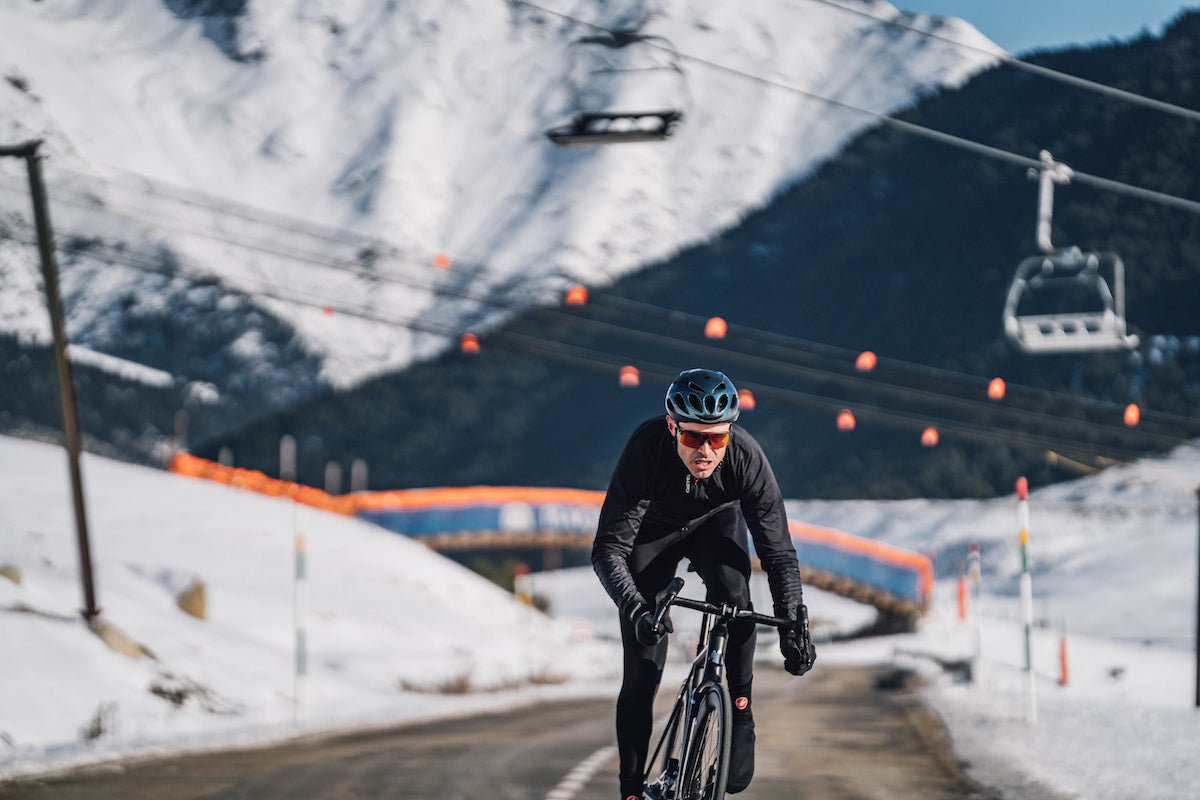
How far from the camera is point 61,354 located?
18922mm

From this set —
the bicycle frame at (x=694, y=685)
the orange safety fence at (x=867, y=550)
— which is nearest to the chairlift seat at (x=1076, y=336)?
the bicycle frame at (x=694, y=685)

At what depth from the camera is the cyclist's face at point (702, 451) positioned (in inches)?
227

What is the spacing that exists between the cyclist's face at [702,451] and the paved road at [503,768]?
428 centimetres

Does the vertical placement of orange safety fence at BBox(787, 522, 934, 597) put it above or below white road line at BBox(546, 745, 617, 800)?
below

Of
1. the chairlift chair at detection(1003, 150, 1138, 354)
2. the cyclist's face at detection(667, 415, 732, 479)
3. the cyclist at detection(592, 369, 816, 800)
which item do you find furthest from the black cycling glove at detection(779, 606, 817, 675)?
the chairlift chair at detection(1003, 150, 1138, 354)

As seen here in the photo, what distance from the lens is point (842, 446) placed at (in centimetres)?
16812

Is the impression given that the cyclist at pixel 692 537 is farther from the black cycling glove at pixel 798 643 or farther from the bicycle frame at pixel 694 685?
the bicycle frame at pixel 694 685

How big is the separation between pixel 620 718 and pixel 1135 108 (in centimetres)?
19836

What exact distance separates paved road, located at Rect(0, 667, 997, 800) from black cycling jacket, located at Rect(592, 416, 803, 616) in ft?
12.7

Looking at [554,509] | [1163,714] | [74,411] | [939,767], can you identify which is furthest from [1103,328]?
[554,509]

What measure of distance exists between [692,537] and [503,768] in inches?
225

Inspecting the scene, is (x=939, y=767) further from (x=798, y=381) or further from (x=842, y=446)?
(x=798, y=381)

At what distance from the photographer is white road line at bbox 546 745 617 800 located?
977cm

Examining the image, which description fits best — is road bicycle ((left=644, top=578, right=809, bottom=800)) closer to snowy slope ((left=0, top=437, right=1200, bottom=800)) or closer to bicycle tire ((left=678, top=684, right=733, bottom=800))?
bicycle tire ((left=678, top=684, right=733, bottom=800))
